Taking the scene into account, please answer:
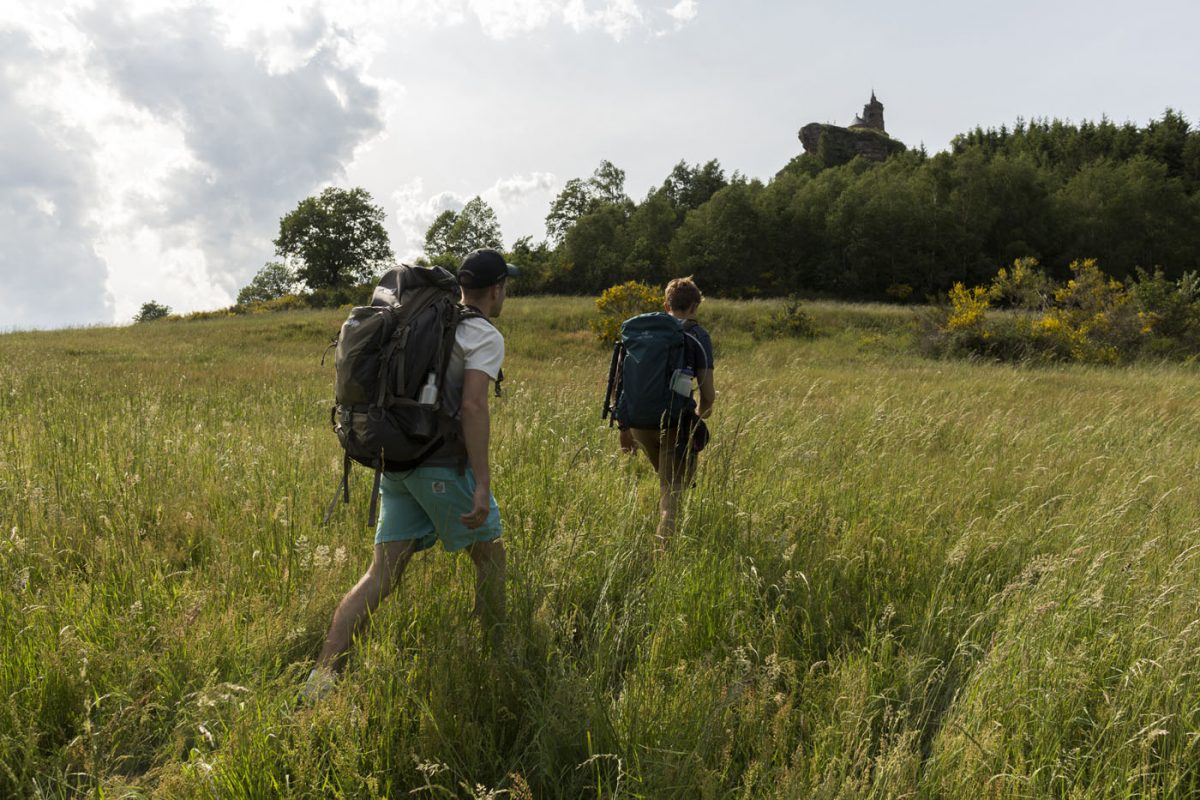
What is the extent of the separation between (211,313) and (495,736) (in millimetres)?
53295

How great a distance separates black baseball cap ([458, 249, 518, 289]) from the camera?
9.82ft

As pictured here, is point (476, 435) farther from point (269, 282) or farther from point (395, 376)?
point (269, 282)

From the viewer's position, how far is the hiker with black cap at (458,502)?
2.71 m

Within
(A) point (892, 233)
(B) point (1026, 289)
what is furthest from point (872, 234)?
(B) point (1026, 289)

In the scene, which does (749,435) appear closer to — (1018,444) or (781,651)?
(1018,444)

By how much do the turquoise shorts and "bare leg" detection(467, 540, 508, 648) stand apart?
0.27ft

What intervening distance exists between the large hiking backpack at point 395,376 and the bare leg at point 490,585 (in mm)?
515

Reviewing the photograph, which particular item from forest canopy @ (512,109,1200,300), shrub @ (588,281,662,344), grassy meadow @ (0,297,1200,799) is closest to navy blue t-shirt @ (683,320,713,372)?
grassy meadow @ (0,297,1200,799)

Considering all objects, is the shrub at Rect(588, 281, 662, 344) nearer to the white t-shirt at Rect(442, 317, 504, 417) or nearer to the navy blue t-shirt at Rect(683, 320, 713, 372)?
the navy blue t-shirt at Rect(683, 320, 713, 372)

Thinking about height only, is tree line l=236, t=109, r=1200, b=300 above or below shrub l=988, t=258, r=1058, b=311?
above

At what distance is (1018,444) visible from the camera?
268 inches

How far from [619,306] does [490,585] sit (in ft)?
83.2

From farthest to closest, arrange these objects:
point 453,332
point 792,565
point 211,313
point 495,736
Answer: point 211,313 → point 792,565 → point 453,332 → point 495,736

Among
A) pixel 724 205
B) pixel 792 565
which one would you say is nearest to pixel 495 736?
pixel 792 565
